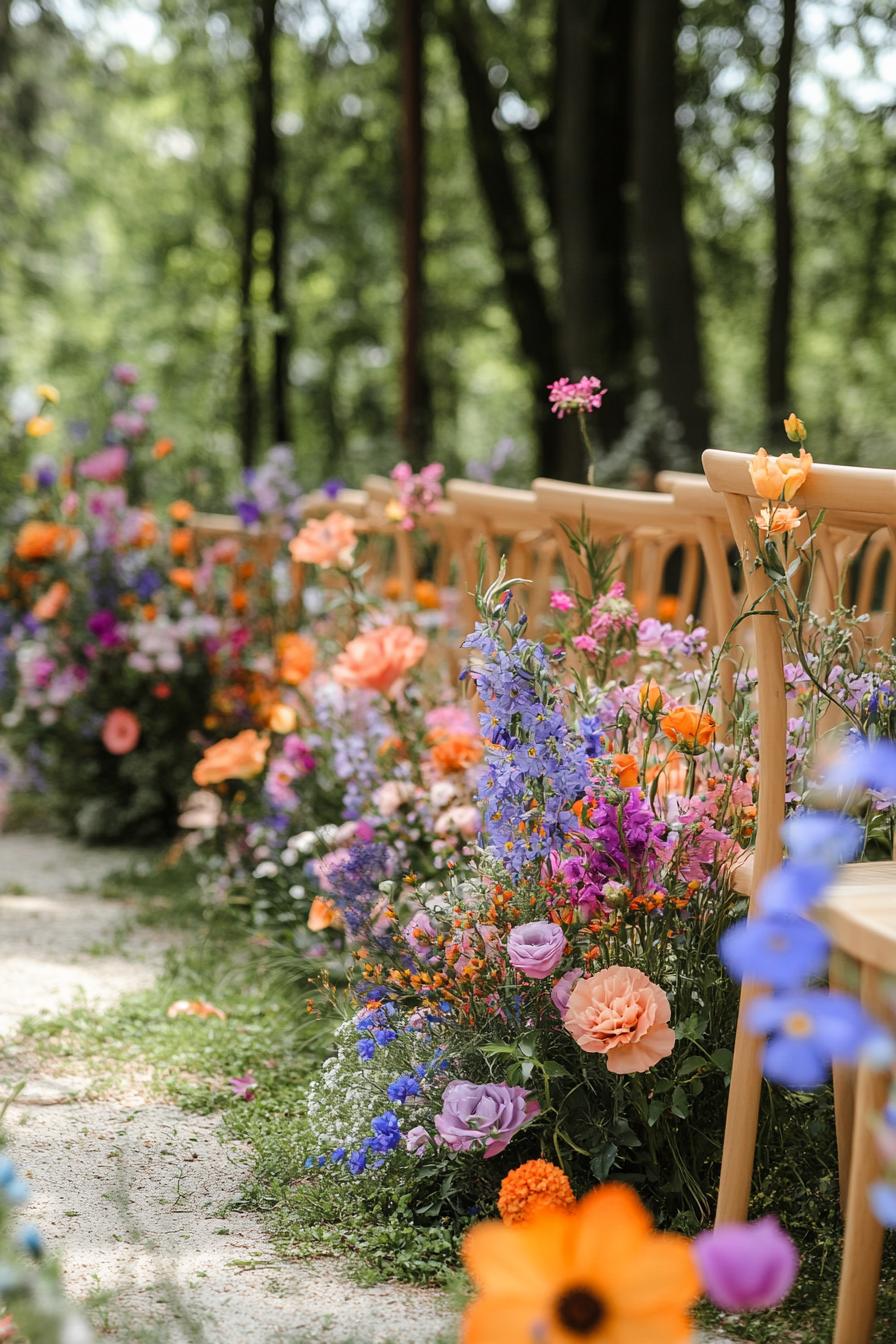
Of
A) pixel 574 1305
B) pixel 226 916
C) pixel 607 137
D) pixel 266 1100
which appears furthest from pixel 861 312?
pixel 574 1305

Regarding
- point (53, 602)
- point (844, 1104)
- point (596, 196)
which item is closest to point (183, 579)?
point (53, 602)

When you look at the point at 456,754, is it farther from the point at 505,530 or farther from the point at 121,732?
the point at 121,732

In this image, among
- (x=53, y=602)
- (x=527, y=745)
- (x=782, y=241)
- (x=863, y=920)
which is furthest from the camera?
(x=782, y=241)

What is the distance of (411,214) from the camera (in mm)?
8188

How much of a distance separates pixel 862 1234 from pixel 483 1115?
25.6 inches

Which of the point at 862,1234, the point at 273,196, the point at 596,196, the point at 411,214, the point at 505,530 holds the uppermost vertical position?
the point at 273,196

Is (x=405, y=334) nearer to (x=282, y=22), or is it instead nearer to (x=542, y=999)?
(x=282, y=22)

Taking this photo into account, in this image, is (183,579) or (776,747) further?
(183,579)

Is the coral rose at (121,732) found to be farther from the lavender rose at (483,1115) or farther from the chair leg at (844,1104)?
the chair leg at (844,1104)

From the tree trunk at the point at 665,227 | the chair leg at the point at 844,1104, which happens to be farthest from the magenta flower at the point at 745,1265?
the tree trunk at the point at 665,227

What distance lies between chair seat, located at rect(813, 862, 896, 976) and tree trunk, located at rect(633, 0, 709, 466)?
241 inches

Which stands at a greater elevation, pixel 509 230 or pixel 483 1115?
pixel 509 230

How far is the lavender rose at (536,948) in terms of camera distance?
6.79 ft

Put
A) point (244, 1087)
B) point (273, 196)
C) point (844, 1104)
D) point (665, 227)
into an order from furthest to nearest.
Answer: point (273, 196), point (665, 227), point (244, 1087), point (844, 1104)
